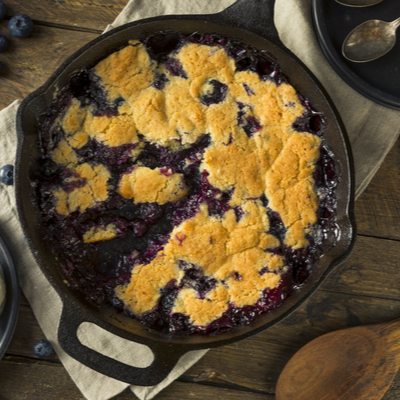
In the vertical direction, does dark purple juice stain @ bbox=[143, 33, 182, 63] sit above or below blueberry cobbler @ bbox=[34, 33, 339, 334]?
above

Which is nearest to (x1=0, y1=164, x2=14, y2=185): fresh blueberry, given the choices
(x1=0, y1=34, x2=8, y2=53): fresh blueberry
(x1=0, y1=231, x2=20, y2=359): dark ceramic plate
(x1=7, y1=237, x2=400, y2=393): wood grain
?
(x1=0, y1=231, x2=20, y2=359): dark ceramic plate

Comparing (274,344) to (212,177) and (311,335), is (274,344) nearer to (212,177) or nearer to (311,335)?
(311,335)

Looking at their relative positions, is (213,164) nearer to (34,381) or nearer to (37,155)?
(37,155)

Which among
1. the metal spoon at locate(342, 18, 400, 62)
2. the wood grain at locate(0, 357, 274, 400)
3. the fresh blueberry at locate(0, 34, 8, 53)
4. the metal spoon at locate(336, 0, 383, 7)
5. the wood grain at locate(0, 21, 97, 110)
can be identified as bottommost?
the wood grain at locate(0, 357, 274, 400)

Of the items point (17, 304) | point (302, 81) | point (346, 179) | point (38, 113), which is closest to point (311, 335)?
point (346, 179)

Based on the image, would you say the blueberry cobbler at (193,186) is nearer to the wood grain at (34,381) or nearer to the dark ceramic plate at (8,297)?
the dark ceramic plate at (8,297)

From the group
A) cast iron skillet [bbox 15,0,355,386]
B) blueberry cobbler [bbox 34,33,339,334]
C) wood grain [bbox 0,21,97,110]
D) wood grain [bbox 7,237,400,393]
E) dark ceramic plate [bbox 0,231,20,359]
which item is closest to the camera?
cast iron skillet [bbox 15,0,355,386]

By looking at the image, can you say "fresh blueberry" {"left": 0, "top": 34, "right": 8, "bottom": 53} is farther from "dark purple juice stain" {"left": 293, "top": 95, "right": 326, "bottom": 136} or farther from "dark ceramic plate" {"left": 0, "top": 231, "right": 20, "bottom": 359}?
"dark purple juice stain" {"left": 293, "top": 95, "right": 326, "bottom": 136}

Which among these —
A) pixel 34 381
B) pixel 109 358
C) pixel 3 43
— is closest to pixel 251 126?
pixel 109 358

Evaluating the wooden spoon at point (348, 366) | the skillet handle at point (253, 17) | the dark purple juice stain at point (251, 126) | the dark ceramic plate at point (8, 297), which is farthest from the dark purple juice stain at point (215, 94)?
the wooden spoon at point (348, 366)
